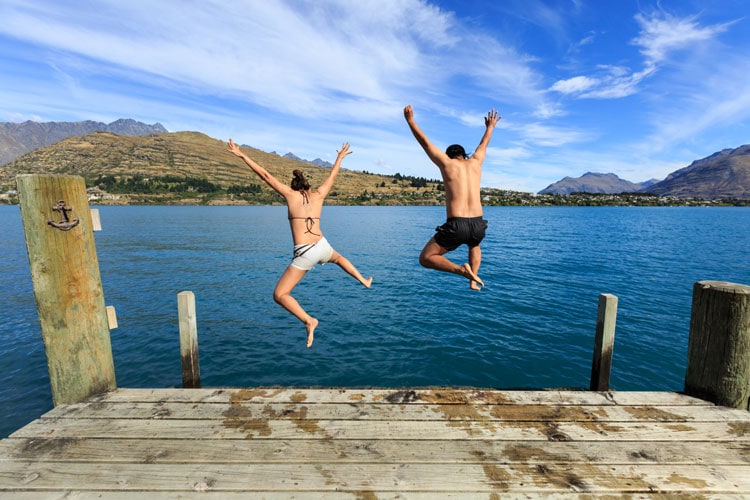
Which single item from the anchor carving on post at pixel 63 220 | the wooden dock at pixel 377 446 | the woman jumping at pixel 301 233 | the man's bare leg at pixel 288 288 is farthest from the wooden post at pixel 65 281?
the man's bare leg at pixel 288 288

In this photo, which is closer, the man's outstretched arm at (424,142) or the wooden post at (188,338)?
the man's outstretched arm at (424,142)

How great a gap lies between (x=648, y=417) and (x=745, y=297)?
241 centimetres

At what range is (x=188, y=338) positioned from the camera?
8.37 metres

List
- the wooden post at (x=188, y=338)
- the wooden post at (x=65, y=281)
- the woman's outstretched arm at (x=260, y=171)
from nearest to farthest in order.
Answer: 1. the wooden post at (x=65, y=281)
2. the woman's outstretched arm at (x=260, y=171)
3. the wooden post at (x=188, y=338)

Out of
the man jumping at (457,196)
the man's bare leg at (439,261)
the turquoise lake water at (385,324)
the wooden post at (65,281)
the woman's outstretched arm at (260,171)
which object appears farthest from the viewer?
the turquoise lake water at (385,324)

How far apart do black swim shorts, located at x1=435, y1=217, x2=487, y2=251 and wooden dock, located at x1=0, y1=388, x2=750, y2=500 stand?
8.21ft

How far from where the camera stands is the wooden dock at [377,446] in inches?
A: 146

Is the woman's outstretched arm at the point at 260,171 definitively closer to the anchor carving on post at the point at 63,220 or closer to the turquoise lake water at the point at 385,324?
the anchor carving on post at the point at 63,220

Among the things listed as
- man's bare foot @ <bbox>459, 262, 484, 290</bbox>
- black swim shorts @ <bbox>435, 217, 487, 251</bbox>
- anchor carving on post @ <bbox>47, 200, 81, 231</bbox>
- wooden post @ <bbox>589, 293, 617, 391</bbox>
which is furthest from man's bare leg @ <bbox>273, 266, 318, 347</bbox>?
wooden post @ <bbox>589, 293, 617, 391</bbox>

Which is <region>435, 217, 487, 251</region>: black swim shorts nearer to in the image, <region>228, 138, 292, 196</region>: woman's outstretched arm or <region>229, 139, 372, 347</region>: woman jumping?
<region>229, 139, 372, 347</region>: woman jumping

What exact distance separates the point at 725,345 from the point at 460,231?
172 inches

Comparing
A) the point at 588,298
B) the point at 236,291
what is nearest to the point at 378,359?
the point at 236,291

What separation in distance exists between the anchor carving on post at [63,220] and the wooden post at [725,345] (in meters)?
9.87

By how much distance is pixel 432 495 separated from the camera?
143 inches
